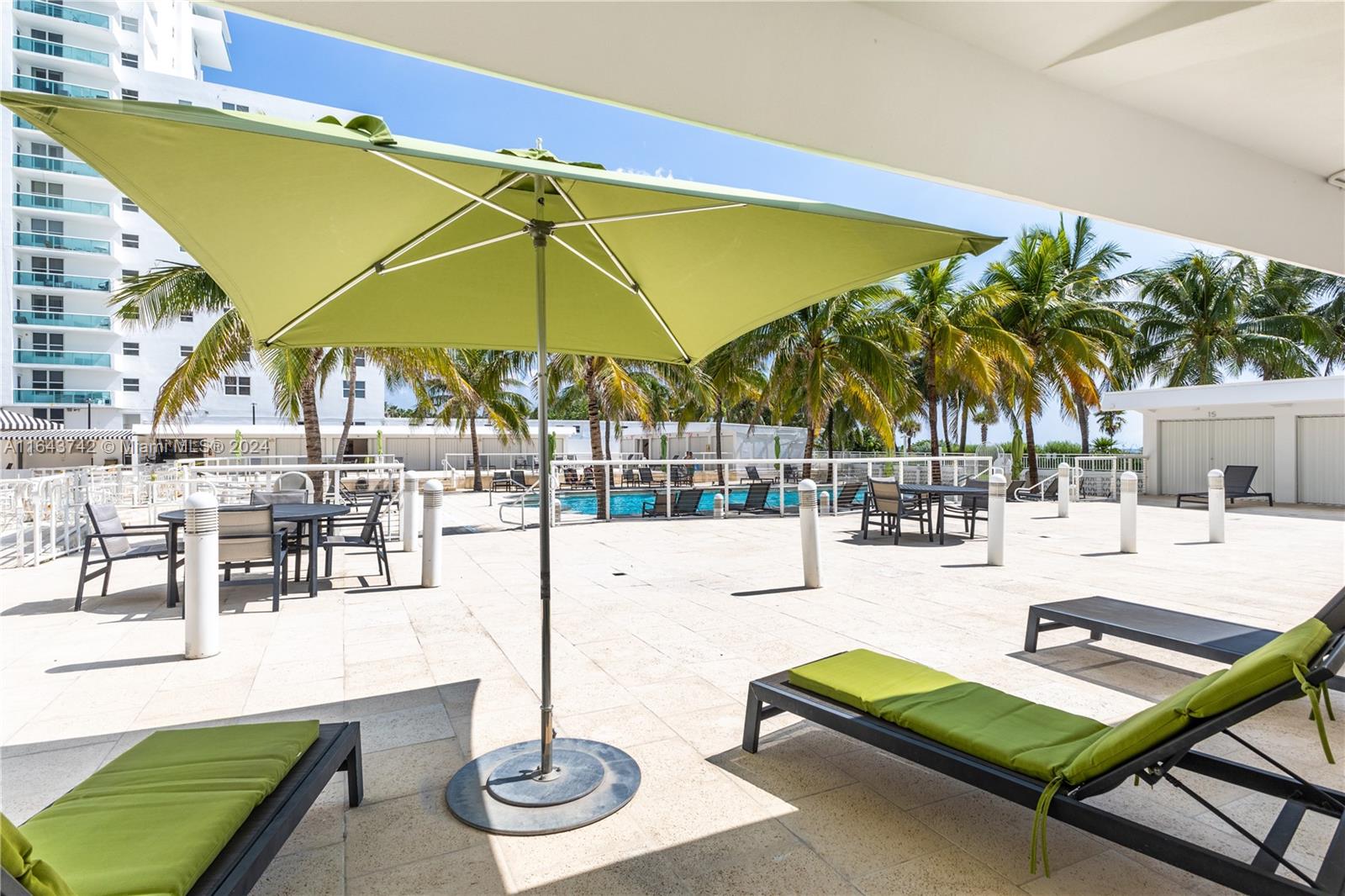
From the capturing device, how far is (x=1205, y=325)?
85.0ft

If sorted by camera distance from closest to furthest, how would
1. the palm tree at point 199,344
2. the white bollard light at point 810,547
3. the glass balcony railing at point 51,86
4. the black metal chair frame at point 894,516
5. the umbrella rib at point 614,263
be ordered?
the umbrella rib at point 614,263, the white bollard light at point 810,547, the black metal chair frame at point 894,516, the palm tree at point 199,344, the glass balcony railing at point 51,86

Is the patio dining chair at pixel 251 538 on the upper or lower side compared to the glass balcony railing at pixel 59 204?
lower

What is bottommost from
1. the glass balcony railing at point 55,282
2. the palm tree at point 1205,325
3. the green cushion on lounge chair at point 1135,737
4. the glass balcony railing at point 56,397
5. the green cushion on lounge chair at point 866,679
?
the green cushion on lounge chair at point 866,679

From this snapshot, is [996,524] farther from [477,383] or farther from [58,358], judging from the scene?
[58,358]

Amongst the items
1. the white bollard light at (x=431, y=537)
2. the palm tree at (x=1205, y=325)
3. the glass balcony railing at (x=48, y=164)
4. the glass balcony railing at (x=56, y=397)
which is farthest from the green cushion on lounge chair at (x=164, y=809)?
the glass balcony railing at (x=48, y=164)

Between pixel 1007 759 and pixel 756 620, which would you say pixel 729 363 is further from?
pixel 1007 759

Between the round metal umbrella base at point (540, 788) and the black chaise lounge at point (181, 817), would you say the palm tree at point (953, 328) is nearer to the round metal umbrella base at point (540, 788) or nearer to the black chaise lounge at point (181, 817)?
the round metal umbrella base at point (540, 788)

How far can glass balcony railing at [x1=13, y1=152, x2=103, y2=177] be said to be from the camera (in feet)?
135

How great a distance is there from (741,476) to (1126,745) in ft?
73.0

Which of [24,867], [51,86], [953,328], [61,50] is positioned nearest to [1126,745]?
[24,867]

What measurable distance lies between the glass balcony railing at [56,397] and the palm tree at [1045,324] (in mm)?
46672

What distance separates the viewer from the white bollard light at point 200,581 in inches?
187

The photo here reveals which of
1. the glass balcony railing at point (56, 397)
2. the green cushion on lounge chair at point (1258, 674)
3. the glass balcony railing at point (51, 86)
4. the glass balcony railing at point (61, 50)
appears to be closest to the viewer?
the green cushion on lounge chair at point (1258, 674)

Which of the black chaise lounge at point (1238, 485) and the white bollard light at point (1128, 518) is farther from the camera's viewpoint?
the black chaise lounge at point (1238, 485)
